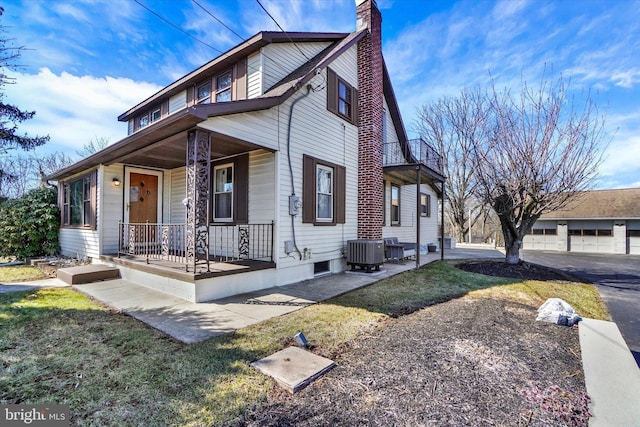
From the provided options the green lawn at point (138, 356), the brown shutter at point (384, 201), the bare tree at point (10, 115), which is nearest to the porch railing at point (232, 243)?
the green lawn at point (138, 356)

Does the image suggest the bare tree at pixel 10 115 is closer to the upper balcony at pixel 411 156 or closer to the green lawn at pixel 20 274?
the green lawn at pixel 20 274

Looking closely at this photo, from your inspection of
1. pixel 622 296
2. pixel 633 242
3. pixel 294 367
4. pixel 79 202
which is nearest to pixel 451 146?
pixel 633 242

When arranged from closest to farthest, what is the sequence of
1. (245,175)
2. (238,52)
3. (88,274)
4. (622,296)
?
(88,274), (622,296), (245,175), (238,52)

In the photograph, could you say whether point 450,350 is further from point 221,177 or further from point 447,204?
point 447,204

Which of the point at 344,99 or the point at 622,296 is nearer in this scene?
the point at 622,296

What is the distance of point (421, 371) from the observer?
3012 millimetres

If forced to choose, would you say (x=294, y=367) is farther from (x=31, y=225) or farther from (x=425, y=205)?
(x=425, y=205)

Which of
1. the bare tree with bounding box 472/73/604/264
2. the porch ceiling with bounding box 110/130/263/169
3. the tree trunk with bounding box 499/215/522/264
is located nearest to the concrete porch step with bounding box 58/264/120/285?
the porch ceiling with bounding box 110/130/263/169

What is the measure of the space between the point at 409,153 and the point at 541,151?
4830 mm

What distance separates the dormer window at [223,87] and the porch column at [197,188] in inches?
142

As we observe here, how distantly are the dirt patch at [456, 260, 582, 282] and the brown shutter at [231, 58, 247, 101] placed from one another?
8.84 meters

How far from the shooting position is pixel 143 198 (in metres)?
8.94

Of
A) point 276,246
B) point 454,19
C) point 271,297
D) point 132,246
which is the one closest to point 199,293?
point 271,297

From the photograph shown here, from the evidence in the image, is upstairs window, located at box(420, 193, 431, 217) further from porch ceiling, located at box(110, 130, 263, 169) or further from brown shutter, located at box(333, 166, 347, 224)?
porch ceiling, located at box(110, 130, 263, 169)
